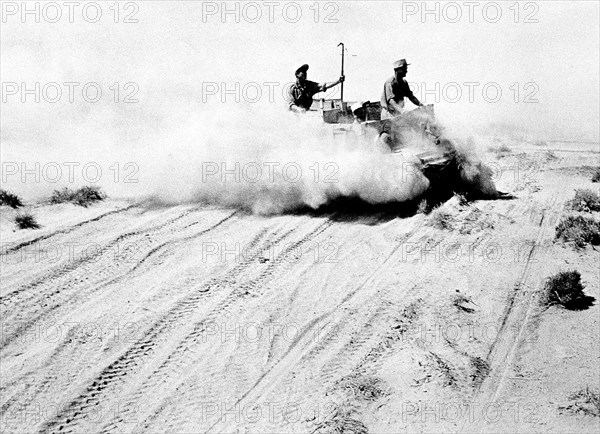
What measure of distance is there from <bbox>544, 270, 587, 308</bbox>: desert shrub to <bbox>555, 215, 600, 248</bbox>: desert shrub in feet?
6.04

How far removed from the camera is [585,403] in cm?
589

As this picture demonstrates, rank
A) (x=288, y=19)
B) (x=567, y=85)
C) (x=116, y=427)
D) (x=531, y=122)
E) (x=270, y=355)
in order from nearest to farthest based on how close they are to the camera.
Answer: (x=116, y=427)
(x=270, y=355)
(x=531, y=122)
(x=567, y=85)
(x=288, y=19)

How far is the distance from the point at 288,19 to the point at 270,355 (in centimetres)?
2633

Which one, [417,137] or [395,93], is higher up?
[395,93]

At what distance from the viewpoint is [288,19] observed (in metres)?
29.9

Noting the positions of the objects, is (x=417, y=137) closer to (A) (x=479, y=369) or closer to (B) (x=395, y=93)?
(B) (x=395, y=93)

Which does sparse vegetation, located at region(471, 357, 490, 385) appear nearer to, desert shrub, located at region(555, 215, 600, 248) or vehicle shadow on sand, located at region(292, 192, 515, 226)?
desert shrub, located at region(555, 215, 600, 248)

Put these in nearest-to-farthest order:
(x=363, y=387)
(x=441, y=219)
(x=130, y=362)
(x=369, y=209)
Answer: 1. (x=363, y=387)
2. (x=130, y=362)
3. (x=441, y=219)
4. (x=369, y=209)

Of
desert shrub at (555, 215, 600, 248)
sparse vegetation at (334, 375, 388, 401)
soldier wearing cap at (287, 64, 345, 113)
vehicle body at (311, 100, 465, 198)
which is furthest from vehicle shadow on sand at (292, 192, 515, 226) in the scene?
Result: sparse vegetation at (334, 375, 388, 401)

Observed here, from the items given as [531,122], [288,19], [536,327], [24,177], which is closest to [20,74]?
[24,177]

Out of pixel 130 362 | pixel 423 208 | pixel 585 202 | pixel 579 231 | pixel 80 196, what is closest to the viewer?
pixel 130 362

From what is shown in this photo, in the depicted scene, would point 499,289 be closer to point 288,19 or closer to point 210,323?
point 210,323

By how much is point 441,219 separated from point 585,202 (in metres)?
3.49

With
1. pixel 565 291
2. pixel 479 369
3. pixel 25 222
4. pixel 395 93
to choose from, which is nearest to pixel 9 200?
pixel 25 222
